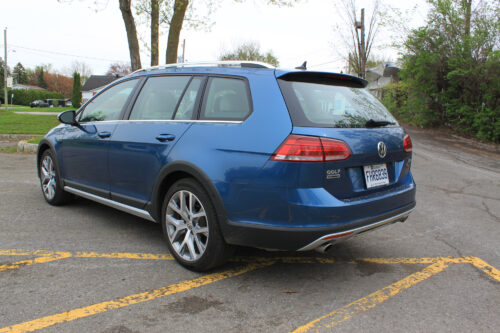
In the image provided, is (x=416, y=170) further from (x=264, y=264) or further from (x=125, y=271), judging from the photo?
(x=125, y=271)

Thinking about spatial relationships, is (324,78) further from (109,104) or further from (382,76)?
(382,76)

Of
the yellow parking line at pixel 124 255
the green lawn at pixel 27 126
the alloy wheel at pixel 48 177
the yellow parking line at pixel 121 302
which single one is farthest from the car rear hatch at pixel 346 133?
the green lawn at pixel 27 126

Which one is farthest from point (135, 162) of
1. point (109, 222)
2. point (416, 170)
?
point (416, 170)

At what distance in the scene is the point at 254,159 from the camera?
2.87 meters

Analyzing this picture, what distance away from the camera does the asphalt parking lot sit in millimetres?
2588

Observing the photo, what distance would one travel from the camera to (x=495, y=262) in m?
3.73

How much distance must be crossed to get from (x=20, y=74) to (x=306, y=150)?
122677 mm

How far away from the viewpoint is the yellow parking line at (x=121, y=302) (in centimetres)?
247

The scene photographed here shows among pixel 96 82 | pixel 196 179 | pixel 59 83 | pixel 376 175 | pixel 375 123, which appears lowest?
pixel 196 179

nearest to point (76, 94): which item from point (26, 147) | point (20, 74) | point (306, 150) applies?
point (26, 147)

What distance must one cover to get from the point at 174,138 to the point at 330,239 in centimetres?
153

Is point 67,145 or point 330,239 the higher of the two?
point 67,145

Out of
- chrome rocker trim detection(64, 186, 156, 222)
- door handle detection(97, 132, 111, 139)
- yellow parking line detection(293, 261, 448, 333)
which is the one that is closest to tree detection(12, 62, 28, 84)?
chrome rocker trim detection(64, 186, 156, 222)

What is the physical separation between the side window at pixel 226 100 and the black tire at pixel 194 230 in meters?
0.58
